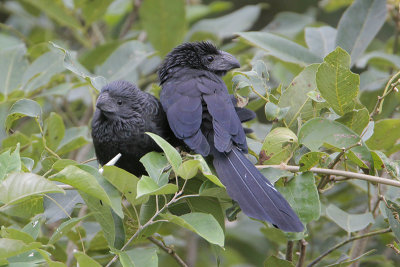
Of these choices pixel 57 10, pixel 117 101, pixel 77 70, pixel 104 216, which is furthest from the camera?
pixel 57 10

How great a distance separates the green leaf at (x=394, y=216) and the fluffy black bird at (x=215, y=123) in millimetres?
386

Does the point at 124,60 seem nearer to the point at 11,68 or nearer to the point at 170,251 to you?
the point at 11,68

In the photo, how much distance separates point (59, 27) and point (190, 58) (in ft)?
8.06

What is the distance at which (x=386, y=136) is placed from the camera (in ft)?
9.16

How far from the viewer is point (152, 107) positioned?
115 inches

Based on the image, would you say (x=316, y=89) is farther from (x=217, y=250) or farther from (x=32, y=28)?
(x=32, y=28)

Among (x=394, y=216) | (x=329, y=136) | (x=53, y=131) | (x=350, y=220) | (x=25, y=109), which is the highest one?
(x=25, y=109)

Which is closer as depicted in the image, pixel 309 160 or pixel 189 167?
pixel 189 167

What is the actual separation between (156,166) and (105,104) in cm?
70

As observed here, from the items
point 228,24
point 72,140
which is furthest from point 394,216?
point 228,24

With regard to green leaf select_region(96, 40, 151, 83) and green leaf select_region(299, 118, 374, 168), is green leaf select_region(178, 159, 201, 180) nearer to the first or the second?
green leaf select_region(299, 118, 374, 168)

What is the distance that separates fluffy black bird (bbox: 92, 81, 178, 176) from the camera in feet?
9.09

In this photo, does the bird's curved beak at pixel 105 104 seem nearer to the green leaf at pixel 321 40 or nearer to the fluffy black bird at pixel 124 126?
the fluffy black bird at pixel 124 126

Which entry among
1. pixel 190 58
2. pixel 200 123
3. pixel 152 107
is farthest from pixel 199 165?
pixel 190 58
